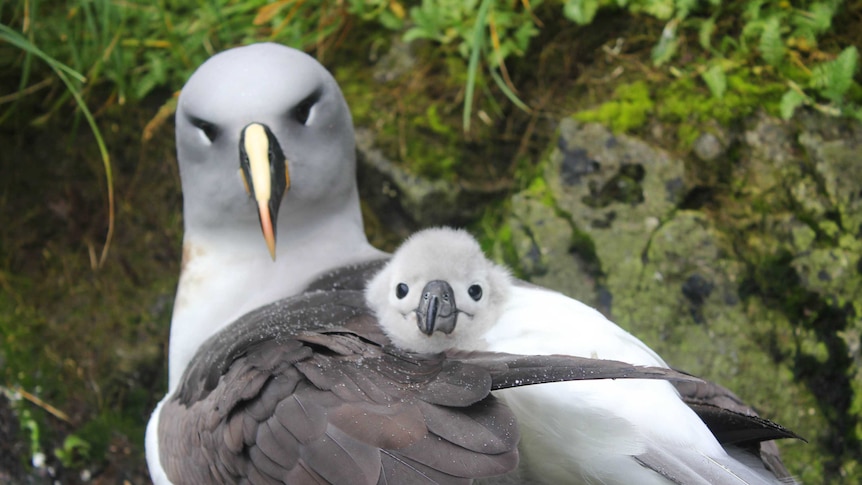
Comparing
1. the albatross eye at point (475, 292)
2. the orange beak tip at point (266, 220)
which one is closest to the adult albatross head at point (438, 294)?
the albatross eye at point (475, 292)

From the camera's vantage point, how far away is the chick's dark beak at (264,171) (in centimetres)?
238

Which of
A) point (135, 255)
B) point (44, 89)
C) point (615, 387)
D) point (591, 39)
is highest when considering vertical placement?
point (615, 387)

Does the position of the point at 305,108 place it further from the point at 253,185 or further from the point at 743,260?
the point at 743,260

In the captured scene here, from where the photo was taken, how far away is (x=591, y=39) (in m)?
3.54

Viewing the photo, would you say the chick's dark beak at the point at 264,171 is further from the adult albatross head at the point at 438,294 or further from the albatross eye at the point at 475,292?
the albatross eye at the point at 475,292

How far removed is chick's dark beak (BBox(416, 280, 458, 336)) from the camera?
203 centimetres

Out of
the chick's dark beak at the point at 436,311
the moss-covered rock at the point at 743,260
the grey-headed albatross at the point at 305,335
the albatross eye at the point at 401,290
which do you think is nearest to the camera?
the grey-headed albatross at the point at 305,335

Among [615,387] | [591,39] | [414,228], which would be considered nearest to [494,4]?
[591,39]

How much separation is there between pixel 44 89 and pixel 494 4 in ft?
6.05

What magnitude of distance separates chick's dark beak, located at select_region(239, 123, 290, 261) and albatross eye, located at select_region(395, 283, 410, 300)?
0.39 metres

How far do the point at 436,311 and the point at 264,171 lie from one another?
25.7 inches

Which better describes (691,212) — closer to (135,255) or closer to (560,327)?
(560,327)

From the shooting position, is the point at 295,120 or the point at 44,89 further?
the point at 44,89

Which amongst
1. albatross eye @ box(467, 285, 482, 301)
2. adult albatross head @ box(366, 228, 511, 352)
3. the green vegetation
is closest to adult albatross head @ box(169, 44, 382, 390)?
adult albatross head @ box(366, 228, 511, 352)
